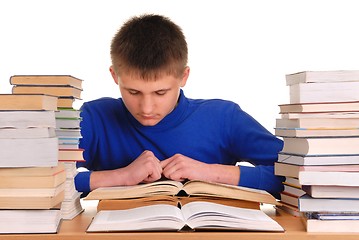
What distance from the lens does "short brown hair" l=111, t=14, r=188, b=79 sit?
2.27 metres

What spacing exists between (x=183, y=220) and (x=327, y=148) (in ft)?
1.33

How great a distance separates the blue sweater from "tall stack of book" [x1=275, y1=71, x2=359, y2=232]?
2.59 ft

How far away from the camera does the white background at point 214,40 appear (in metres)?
3.80

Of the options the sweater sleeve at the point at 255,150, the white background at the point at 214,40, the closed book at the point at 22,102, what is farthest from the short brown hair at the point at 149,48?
the white background at the point at 214,40

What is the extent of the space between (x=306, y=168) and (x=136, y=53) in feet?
2.62

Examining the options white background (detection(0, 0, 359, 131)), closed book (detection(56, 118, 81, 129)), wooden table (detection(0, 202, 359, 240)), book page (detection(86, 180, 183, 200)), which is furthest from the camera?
white background (detection(0, 0, 359, 131))

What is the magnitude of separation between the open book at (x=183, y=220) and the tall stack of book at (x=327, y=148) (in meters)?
0.14

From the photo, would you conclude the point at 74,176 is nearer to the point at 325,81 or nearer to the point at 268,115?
the point at 325,81

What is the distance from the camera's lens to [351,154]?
1748 millimetres

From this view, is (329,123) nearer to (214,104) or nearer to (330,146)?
(330,146)

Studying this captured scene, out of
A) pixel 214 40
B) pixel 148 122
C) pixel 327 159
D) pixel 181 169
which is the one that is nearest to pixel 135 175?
pixel 181 169

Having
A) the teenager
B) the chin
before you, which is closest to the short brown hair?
the teenager

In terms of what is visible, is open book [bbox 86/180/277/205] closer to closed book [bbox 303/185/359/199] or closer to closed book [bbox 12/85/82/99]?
closed book [bbox 303/185/359/199]

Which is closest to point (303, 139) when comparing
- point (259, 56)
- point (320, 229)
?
point (320, 229)
